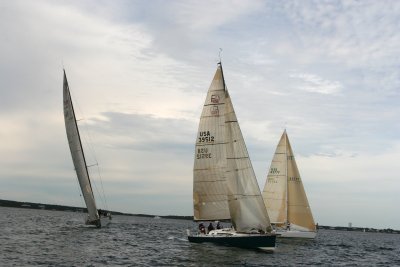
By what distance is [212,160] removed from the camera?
47344 mm

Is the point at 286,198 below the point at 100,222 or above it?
above

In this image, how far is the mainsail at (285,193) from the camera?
68938mm

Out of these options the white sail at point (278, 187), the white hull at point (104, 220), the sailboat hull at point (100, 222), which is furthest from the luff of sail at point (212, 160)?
the white hull at point (104, 220)

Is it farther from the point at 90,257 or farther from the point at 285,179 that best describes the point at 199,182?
the point at 285,179

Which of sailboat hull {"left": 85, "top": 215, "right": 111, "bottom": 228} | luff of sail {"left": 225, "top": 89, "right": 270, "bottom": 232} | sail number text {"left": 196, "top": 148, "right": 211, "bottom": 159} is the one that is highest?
sail number text {"left": 196, "top": 148, "right": 211, "bottom": 159}

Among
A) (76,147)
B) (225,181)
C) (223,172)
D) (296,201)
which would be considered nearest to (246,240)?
(225,181)

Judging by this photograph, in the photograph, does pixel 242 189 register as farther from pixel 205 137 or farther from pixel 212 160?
pixel 205 137

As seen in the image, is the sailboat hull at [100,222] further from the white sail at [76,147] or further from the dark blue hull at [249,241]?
the dark blue hull at [249,241]

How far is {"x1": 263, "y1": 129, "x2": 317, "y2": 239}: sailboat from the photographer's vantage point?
68.8 m

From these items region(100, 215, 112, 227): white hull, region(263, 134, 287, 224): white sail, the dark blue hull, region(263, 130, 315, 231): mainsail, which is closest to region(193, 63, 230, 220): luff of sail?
the dark blue hull

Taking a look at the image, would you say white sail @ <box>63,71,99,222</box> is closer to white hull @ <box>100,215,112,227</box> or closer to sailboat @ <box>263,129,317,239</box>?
white hull @ <box>100,215,112,227</box>

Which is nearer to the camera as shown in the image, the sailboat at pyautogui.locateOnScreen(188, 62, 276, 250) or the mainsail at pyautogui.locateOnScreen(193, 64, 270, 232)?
the sailboat at pyautogui.locateOnScreen(188, 62, 276, 250)

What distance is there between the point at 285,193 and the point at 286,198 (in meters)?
0.71

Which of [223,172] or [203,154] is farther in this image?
[203,154]
